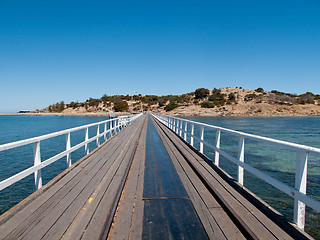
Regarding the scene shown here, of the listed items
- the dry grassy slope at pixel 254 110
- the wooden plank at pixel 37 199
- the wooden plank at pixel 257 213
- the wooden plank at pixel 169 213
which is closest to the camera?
the wooden plank at pixel 257 213

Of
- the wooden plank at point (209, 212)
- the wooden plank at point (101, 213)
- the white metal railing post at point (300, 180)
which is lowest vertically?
the wooden plank at point (101, 213)

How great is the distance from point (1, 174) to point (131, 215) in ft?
37.2

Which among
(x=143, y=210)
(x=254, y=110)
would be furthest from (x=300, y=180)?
(x=254, y=110)

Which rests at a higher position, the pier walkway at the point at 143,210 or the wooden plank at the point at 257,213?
the wooden plank at the point at 257,213

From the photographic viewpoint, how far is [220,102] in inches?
3959

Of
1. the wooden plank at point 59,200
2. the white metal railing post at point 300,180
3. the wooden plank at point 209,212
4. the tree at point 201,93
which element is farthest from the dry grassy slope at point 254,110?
the white metal railing post at point 300,180

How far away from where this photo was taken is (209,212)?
12.3ft

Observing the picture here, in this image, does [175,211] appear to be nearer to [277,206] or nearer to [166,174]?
[166,174]

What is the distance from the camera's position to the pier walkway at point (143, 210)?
309cm

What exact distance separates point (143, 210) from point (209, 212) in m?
1.11

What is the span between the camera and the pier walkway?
3092 millimetres

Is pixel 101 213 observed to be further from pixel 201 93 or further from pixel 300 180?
pixel 201 93

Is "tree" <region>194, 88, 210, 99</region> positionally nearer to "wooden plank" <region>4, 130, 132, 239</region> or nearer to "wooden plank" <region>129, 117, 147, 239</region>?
"wooden plank" <region>4, 130, 132, 239</region>

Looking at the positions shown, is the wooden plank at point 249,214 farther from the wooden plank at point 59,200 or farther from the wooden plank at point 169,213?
the wooden plank at point 59,200
